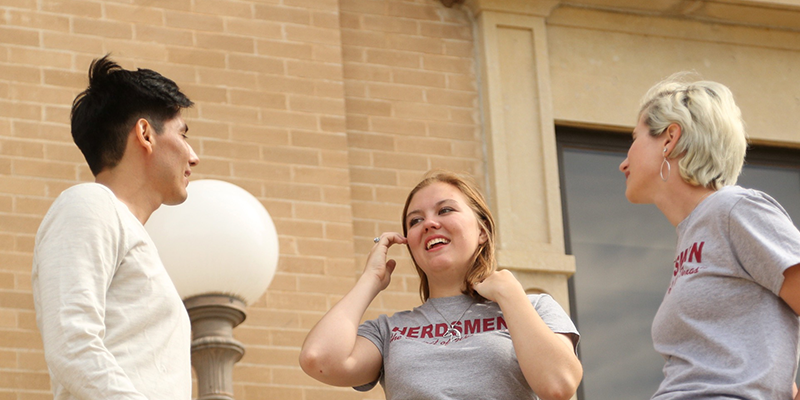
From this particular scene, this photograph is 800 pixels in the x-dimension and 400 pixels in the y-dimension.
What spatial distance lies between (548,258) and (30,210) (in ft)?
7.95

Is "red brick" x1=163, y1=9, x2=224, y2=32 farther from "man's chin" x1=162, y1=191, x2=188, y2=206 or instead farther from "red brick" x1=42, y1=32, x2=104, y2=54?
"man's chin" x1=162, y1=191, x2=188, y2=206

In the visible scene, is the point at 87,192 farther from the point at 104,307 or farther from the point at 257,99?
the point at 257,99

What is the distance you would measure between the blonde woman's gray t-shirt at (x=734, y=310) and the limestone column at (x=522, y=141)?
276 cm

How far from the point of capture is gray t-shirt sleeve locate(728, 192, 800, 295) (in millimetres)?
2812

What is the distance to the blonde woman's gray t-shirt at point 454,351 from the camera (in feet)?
10.3

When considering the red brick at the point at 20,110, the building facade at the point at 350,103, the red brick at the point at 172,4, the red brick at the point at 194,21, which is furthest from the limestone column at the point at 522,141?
the red brick at the point at 20,110

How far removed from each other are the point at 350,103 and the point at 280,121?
1.45 feet

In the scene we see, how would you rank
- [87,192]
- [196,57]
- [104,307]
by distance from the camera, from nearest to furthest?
1. [104,307]
2. [87,192]
3. [196,57]

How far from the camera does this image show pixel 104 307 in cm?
265

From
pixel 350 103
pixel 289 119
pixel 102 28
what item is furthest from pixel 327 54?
pixel 102 28

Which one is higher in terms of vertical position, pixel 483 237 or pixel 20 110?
pixel 20 110

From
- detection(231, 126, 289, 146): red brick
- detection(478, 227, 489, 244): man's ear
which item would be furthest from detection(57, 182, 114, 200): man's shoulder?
detection(231, 126, 289, 146): red brick

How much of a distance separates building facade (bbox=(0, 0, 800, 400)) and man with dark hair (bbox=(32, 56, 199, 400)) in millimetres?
2222

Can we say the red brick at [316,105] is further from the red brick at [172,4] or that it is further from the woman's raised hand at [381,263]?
the woman's raised hand at [381,263]
